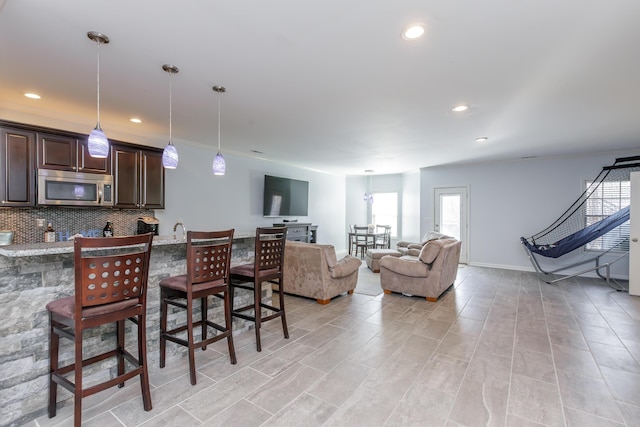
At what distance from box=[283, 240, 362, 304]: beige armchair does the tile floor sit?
40cm

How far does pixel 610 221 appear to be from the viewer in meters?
5.11

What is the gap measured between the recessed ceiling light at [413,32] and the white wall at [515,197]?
605 cm

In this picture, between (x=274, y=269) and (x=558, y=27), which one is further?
(x=274, y=269)

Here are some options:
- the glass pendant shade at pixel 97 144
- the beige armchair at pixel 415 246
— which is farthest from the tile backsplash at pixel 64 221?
the beige armchair at pixel 415 246

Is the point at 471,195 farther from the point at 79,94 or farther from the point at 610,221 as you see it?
the point at 79,94

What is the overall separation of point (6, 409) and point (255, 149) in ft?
15.5

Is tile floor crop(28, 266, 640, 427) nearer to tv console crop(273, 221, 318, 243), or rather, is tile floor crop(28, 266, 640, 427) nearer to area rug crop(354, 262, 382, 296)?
area rug crop(354, 262, 382, 296)

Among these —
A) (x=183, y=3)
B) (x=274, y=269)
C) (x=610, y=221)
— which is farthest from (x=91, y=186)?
(x=610, y=221)

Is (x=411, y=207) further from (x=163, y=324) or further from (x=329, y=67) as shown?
(x=163, y=324)

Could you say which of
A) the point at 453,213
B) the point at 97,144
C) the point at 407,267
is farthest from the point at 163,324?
the point at 453,213

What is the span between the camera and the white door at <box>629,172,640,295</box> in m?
4.75

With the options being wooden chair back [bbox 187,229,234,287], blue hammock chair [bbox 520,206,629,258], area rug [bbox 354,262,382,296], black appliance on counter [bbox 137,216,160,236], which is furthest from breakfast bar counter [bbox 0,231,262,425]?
blue hammock chair [bbox 520,206,629,258]

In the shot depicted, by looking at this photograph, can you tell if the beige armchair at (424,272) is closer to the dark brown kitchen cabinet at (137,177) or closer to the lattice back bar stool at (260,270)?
the lattice back bar stool at (260,270)

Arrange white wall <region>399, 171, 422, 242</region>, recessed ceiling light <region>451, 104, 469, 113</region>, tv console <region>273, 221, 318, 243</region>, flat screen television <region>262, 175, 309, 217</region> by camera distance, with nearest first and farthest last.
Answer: recessed ceiling light <region>451, 104, 469, 113</region>
flat screen television <region>262, 175, 309, 217</region>
tv console <region>273, 221, 318, 243</region>
white wall <region>399, 171, 422, 242</region>
